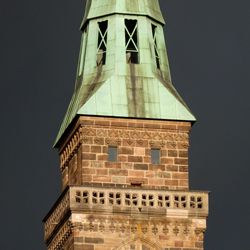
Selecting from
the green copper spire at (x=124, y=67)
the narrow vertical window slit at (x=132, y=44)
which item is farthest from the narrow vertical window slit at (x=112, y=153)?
the narrow vertical window slit at (x=132, y=44)

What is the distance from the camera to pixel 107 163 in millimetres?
79688

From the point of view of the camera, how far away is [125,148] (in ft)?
262

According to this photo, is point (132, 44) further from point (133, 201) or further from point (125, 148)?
point (133, 201)

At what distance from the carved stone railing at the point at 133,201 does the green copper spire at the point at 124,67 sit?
132 inches

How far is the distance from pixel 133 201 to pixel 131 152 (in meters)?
2.24

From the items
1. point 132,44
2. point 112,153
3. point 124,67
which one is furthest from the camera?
point 132,44

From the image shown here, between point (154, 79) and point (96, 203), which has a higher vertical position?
point (154, 79)

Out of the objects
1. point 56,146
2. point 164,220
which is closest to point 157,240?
point 164,220

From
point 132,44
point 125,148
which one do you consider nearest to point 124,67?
point 132,44

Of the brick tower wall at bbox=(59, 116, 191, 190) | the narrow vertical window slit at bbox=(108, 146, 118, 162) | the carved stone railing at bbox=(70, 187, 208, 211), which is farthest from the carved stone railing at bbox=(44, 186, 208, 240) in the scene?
the narrow vertical window slit at bbox=(108, 146, 118, 162)

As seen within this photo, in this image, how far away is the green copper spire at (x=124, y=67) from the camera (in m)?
80.8

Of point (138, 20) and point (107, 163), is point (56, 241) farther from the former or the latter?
point (138, 20)

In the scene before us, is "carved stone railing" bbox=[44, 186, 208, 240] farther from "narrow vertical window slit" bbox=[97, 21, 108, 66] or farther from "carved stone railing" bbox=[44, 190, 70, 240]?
"narrow vertical window slit" bbox=[97, 21, 108, 66]

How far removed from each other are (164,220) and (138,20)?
30.5 feet
